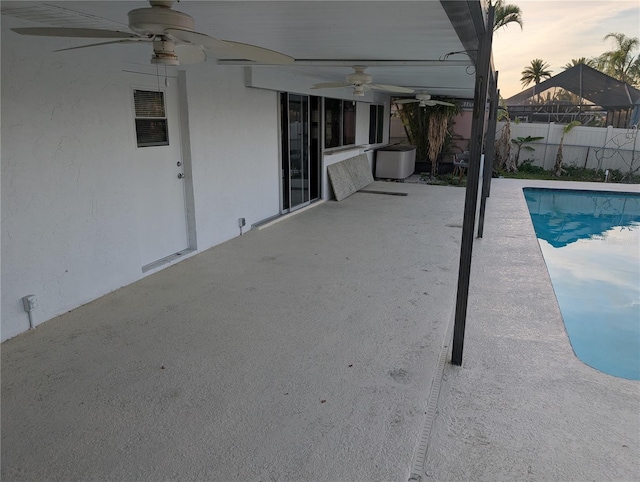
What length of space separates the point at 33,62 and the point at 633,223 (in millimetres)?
10286

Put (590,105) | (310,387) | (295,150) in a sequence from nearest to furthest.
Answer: (310,387)
(295,150)
(590,105)

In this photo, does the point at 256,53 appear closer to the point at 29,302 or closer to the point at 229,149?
the point at 29,302

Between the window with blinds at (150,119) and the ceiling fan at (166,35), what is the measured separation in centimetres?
207

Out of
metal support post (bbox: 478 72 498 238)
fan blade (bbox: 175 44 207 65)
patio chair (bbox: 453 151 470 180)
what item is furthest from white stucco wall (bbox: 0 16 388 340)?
patio chair (bbox: 453 151 470 180)

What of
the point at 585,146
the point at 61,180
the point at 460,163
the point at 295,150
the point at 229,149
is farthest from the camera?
the point at 585,146

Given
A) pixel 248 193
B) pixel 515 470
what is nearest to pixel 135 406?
pixel 515 470

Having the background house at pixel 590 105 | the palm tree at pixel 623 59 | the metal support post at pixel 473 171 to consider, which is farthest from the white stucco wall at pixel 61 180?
the palm tree at pixel 623 59

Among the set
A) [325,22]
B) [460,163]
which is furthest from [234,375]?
[460,163]

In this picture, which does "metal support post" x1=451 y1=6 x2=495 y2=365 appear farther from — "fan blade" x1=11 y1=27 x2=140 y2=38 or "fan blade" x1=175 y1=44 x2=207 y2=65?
"fan blade" x1=11 y1=27 x2=140 y2=38

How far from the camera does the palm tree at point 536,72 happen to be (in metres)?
26.0

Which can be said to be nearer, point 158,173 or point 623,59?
point 158,173

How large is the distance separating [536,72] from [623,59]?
488cm

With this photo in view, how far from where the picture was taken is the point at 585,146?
1339 centimetres

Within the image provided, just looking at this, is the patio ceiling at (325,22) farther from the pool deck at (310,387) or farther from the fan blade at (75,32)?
the pool deck at (310,387)
